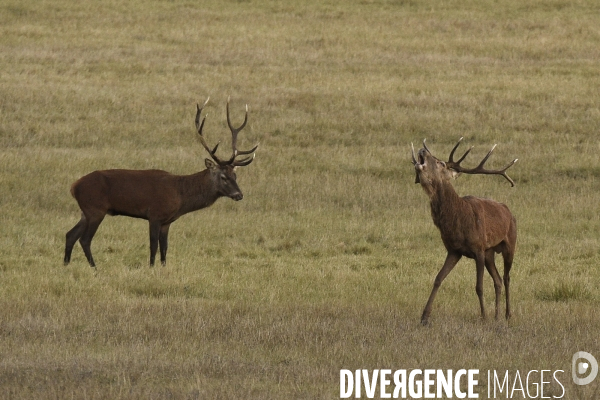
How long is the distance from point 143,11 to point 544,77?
16688 mm

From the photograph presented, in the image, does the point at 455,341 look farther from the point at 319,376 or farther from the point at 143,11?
the point at 143,11

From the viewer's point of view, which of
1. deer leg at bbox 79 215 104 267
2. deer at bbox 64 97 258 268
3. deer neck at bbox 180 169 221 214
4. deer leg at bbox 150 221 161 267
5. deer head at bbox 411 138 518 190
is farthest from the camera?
deer neck at bbox 180 169 221 214

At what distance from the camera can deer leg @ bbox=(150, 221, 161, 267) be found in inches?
502

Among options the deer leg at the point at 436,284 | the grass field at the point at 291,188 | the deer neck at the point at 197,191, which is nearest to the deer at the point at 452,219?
the deer leg at the point at 436,284

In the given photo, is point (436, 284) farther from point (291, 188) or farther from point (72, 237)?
point (291, 188)

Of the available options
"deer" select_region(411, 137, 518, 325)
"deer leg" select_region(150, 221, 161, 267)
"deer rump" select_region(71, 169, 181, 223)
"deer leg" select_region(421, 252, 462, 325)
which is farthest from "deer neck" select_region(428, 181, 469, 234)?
"deer rump" select_region(71, 169, 181, 223)

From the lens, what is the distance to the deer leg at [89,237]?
497 inches

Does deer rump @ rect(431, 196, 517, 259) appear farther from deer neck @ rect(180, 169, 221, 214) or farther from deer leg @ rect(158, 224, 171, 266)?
deer neck @ rect(180, 169, 221, 214)

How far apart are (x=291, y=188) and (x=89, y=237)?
216 inches

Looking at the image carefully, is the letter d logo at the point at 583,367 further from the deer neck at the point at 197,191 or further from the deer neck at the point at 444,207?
the deer neck at the point at 197,191

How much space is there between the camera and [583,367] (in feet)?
25.1

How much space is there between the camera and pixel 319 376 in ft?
23.8

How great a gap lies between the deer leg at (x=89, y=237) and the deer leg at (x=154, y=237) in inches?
27.3

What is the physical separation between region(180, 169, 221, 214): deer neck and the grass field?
0.67m
